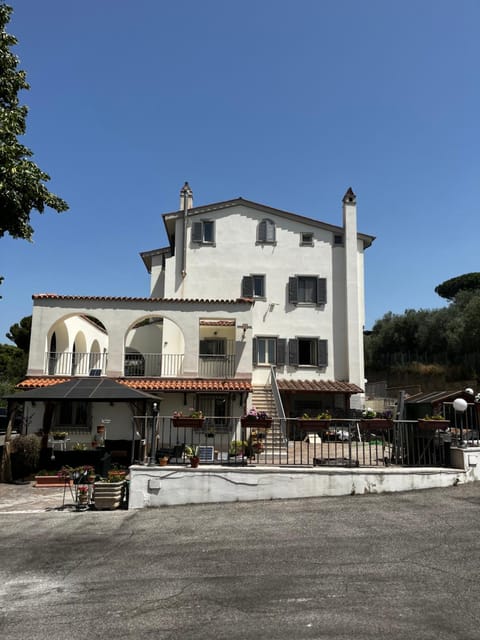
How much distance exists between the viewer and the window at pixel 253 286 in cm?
2623

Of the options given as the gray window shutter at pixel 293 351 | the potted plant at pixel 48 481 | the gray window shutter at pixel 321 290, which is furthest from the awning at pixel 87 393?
the gray window shutter at pixel 321 290

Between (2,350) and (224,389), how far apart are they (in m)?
30.5

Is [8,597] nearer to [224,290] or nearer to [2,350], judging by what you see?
[224,290]

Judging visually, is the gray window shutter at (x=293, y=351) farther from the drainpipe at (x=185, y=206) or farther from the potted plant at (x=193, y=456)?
the potted plant at (x=193, y=456)

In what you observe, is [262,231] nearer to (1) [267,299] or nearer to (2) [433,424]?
(1) [267,299]

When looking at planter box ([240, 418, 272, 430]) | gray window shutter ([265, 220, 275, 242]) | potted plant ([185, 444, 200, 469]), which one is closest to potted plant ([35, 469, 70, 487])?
potted plant ([185, 444, 200, 469])

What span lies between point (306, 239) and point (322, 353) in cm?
611

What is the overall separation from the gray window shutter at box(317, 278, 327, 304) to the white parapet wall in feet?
53.6

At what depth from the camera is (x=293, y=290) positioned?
2645cm

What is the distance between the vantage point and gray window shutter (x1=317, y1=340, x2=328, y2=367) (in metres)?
25.8

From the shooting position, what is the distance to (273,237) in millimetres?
27125

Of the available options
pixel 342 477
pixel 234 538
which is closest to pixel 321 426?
pixel 342 477

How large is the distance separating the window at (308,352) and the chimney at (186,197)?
8931 millimetres

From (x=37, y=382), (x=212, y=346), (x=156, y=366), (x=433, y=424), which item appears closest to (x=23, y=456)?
(x=37, y=382)
